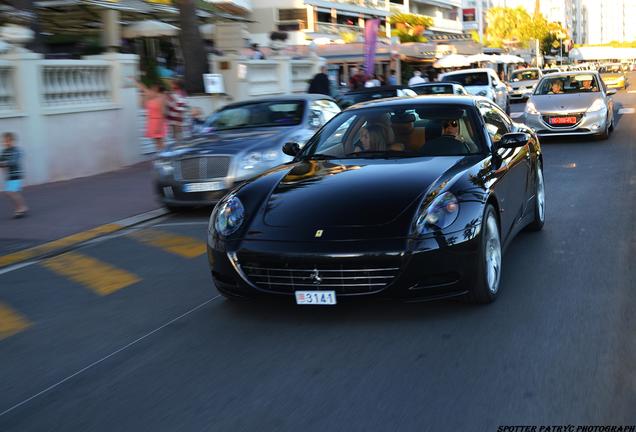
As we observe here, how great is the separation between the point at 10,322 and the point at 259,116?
6356mm

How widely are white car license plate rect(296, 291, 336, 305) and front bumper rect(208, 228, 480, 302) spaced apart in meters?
0.03

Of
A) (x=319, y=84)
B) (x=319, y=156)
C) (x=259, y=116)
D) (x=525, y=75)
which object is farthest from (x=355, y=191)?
(x=525, y=75)

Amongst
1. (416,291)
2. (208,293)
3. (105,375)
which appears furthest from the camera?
(208,293)

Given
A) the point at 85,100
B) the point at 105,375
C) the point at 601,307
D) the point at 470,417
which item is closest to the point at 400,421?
the point at 470,417

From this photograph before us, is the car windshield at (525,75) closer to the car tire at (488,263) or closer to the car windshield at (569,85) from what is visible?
the car windshield at (569,85)

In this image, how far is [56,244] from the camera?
8.99 m

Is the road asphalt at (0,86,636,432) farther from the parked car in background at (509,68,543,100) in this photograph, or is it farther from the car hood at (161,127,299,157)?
the parked car in background at (509,68,543,100)

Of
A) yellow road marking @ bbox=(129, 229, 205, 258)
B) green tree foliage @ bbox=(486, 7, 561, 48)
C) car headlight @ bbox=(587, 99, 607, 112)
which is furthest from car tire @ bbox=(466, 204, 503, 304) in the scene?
green tree foliage @ bbox=(486, 7, 561, 48)

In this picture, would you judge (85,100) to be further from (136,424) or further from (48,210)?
(136,424)

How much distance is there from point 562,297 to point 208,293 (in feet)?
8.67

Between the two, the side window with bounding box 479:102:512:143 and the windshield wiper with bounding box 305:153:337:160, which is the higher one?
the side window with bounding box 479:102:512:143

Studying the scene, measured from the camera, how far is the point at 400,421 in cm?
366

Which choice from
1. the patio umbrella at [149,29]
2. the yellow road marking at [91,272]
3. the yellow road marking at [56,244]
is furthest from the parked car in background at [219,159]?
the patio umbrella at [149,29]

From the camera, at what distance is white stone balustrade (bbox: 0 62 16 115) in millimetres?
13109
